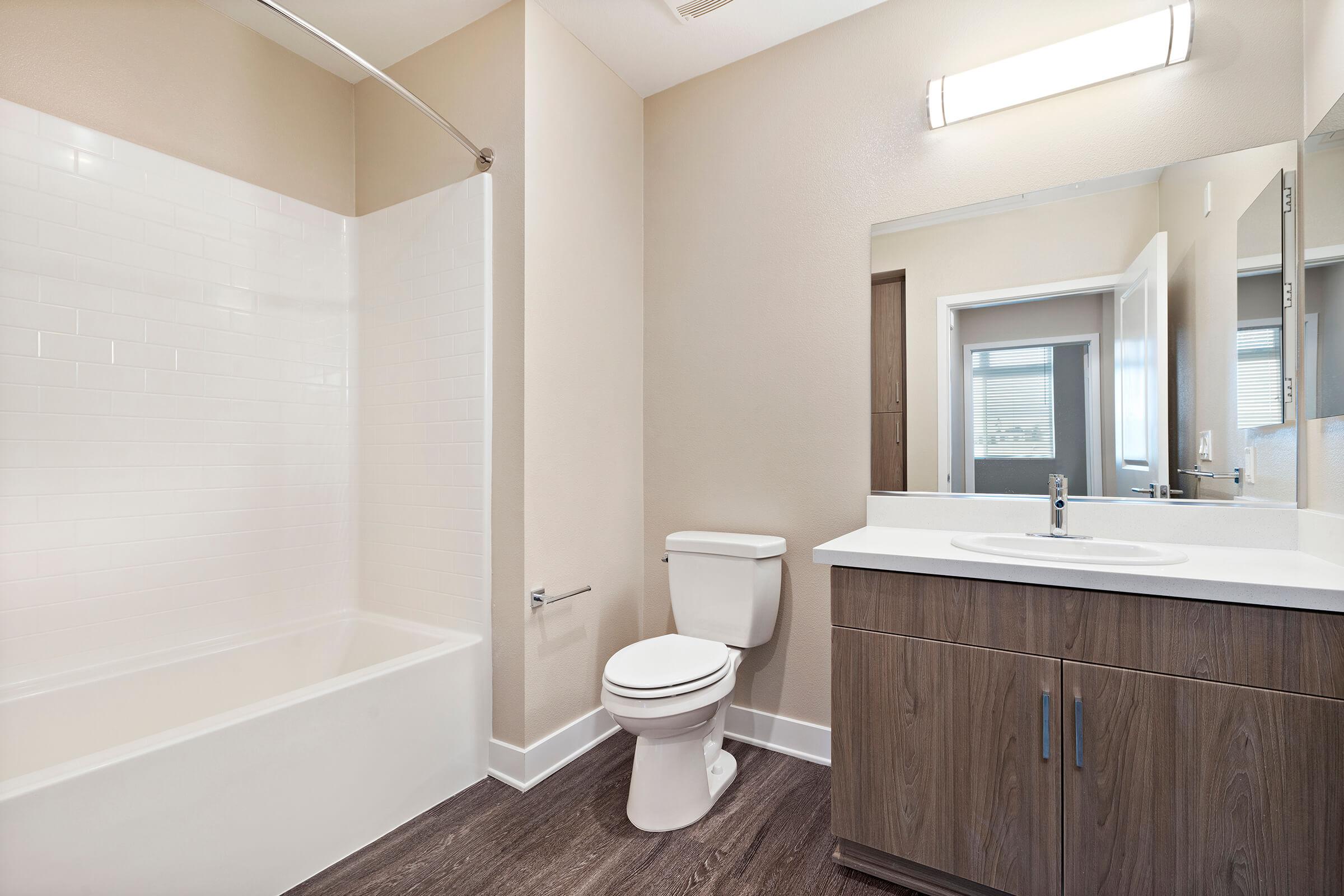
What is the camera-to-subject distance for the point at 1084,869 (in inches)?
51.8

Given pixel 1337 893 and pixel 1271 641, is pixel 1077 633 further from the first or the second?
pixel 1337 893

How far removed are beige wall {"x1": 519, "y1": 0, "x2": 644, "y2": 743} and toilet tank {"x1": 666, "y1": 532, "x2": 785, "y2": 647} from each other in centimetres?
32

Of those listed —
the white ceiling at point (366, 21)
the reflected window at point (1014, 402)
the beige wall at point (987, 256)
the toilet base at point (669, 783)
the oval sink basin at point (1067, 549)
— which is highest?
the white ceiling at point (366, 21)

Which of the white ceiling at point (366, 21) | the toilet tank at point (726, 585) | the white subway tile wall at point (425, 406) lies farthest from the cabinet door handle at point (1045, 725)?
the white ceiling at point (366, 21)

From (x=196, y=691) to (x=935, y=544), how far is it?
2.26 metres

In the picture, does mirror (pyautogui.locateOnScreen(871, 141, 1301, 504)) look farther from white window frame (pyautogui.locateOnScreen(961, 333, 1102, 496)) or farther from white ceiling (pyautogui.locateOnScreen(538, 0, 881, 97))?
white ceiling (pyautogui.locateOnScreen(538, 0, 881, 97))

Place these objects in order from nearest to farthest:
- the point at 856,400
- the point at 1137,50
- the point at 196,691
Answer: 1. the point at 1137,50
2. the point at 196,691
3. the point at 856,400

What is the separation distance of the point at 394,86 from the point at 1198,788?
2592mm

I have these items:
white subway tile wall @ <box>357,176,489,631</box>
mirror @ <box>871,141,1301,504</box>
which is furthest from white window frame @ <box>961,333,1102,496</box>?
white subway tile wall @ <box>357,176,489,631</box>

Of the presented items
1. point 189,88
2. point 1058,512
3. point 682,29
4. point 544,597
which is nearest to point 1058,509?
point 1058,512

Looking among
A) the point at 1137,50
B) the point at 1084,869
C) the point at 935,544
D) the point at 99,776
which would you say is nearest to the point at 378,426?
the point at 99,776

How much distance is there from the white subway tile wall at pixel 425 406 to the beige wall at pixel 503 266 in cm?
6

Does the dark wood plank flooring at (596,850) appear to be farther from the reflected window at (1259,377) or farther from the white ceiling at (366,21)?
the white ceiling at (366,21)

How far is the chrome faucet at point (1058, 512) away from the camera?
5.80 ft
